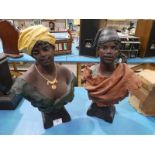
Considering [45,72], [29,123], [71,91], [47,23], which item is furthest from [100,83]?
[47,23]

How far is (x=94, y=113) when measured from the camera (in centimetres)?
96

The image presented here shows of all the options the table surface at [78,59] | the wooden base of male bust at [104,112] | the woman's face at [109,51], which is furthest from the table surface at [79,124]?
the table surface at [78,59]

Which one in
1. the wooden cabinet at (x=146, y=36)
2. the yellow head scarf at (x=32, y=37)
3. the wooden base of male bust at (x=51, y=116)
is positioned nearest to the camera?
the yellow head scarf at (x=32, y=37)

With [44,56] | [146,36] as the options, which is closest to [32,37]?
[44,56]

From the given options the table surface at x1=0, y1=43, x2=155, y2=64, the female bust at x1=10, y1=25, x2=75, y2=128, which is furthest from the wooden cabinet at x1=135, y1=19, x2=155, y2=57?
the female bust at x1=10, y1=25, x2=75, y2=128

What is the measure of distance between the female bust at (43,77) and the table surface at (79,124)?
0.59ft

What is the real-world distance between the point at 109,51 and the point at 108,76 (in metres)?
0.12

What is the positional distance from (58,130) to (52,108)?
168mm

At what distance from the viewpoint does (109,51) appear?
0.71 meters

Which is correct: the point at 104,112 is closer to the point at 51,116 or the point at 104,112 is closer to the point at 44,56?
the point at 51,116

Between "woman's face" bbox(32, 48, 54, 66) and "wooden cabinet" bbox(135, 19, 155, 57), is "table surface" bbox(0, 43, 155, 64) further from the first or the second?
"woman's face" bbox(32, 48, 54, 66)

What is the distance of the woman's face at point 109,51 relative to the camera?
70cm

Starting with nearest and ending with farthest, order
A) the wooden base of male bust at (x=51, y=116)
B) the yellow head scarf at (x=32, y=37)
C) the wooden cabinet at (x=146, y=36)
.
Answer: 1. the yellow head scarf at (x=32, y=37)
2. the wooden base of male bust at (x=51, y=116)
3. the wooden cabinet at (x=146, y=36)

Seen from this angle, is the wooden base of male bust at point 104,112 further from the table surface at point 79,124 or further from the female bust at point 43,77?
the female bust at point 43,77
